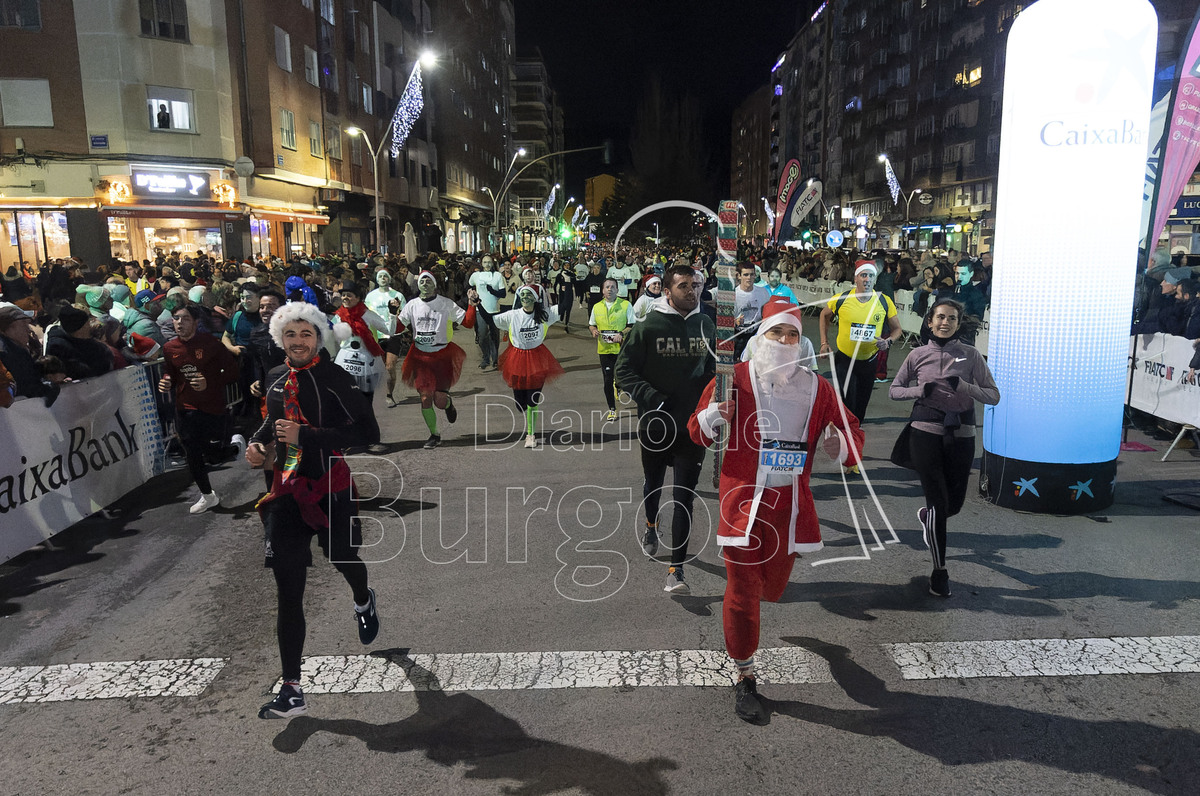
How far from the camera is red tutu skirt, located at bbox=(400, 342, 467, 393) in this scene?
9.59m

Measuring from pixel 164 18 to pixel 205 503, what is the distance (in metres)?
25.8

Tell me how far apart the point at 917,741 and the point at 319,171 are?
36571 mm

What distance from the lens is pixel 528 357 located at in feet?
31.9

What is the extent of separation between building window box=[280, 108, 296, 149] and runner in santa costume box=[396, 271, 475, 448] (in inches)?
991

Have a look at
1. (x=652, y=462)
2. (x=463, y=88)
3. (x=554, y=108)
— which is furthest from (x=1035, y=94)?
(x=554, y=108)

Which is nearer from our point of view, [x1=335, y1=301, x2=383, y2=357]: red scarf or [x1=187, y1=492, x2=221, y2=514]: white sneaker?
[x1=187, y1=492, x2=221, y2=514]: white sneaker

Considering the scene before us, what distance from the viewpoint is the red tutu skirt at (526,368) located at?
31.6 ft

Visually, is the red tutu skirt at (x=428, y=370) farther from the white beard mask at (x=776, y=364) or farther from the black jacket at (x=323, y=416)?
the white beard mask at (x=776, y=364)

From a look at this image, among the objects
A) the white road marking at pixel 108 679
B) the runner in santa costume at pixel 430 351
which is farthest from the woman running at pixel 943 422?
the runner in santa costume at pixel 430 351

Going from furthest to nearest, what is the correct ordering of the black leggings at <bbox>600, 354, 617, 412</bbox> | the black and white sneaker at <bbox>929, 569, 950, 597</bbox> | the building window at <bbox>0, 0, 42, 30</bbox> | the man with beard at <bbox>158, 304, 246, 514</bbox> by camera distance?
the building window at <bbox>0, 0, 42, 30</bbox> < the black leggings at <bbox>600, 354, 617, 412</bbox> < the man with beard at <bbox>158, 304, 246, 514</bbox> < the black and white sneaker at <bbox>929, 569, 950, 597</bbox>

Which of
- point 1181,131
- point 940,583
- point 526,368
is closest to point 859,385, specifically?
point 526,368

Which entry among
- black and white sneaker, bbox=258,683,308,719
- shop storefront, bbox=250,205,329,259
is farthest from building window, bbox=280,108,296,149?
black and white sneaker, bbox=258,683,308,719

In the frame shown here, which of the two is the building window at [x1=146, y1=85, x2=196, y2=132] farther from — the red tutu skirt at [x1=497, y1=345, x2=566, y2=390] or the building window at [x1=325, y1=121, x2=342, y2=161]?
the red tutu skirt at [x1=497, y1=345, x2=566, y2=390]

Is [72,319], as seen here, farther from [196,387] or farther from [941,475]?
[941,475]
